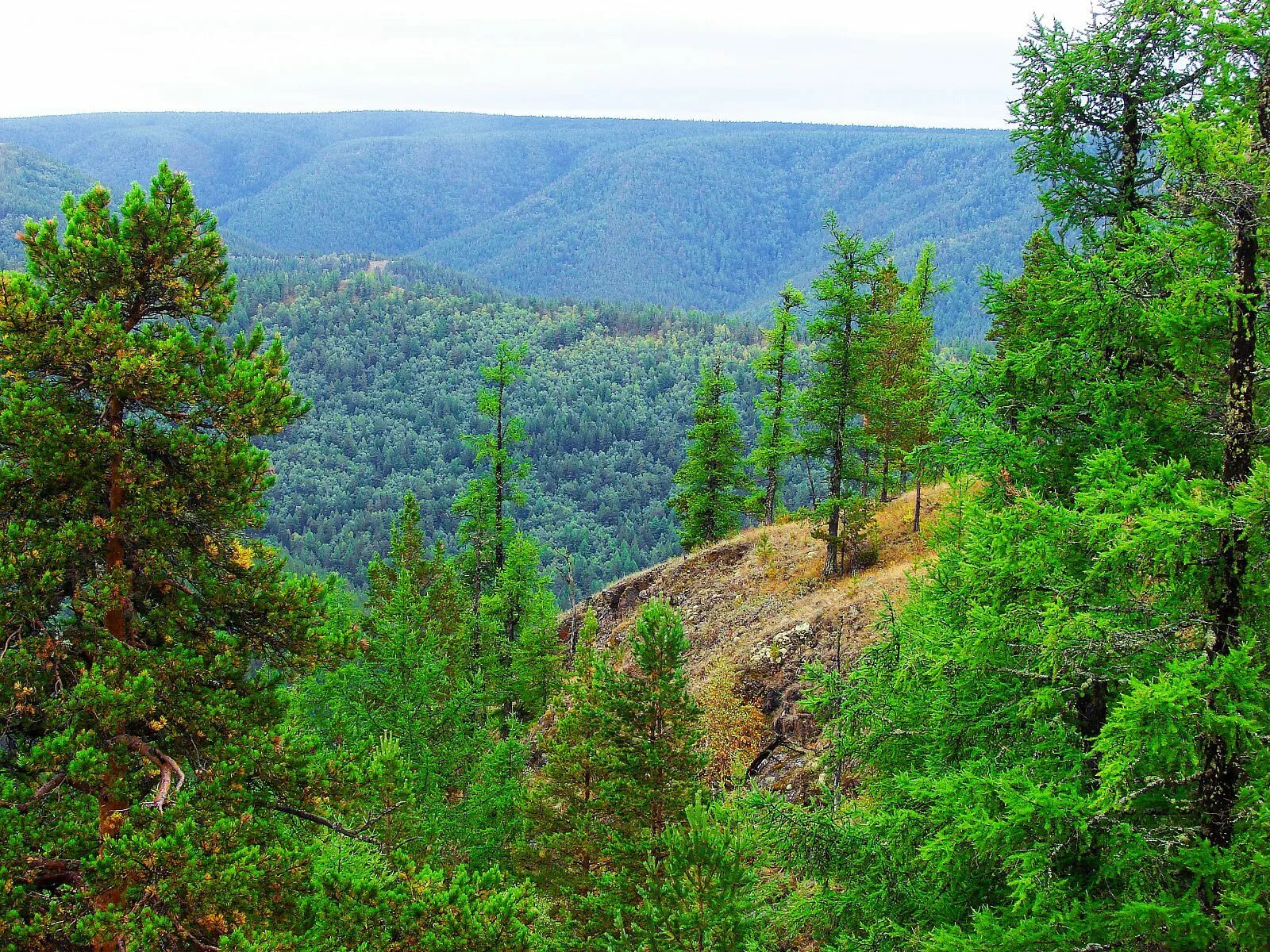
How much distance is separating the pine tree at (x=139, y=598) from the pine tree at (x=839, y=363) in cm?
1940

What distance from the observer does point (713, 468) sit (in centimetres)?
4153

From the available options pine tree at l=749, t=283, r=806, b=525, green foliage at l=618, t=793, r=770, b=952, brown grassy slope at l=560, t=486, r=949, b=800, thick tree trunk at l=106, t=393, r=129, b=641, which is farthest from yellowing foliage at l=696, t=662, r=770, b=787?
thick tree trunk at l=106, t=393, r=129, b=641

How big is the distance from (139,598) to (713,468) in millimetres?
34262

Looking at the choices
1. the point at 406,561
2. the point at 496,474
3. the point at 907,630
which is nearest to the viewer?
the point at 907,630

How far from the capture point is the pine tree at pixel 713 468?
41.1 metres

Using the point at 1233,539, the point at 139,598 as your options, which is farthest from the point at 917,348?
the point at 139,598

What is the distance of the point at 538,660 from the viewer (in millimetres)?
33781

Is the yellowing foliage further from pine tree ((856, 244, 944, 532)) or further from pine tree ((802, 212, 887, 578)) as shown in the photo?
pine tree ((856, 244, 944, 532))

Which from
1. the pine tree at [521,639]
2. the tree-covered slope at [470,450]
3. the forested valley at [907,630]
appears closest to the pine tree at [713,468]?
the pine tree at [521,639]

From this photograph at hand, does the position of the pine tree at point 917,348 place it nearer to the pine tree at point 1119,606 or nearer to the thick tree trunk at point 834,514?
the thick tree trunk at point 834,514

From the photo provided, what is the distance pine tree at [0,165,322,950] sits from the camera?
702 centimetres

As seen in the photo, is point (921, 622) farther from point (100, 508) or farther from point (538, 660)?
point (538, 660)

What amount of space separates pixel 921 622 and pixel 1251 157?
514cm

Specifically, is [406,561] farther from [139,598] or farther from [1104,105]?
[1104,105]
